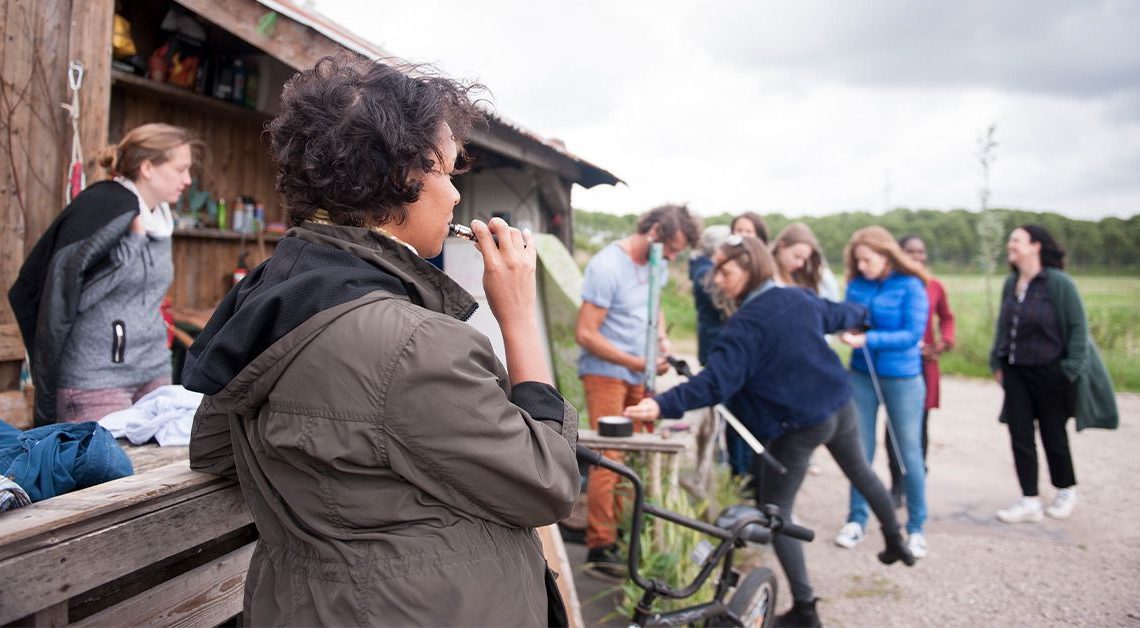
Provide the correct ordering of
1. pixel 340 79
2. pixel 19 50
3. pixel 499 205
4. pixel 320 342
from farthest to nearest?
pixel 499 205, pixel 19 50, pixel 340 79, pixel 320 342

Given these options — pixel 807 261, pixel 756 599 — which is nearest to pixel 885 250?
pixel 807 261

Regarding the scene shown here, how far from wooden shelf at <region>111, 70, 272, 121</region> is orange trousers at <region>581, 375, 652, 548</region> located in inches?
121

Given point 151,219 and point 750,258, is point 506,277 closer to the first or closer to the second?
point 151,219

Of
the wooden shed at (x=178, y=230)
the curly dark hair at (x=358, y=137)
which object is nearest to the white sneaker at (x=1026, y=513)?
the wooden shed at (x=178, y=230)

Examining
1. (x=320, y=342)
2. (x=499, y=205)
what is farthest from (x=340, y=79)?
(x=499, y=205)

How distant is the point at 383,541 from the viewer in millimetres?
1215

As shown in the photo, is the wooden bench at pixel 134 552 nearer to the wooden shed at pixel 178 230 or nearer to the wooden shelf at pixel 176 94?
the wooden shed at pixel 178 230

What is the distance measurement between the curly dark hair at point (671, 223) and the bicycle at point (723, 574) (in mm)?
1956

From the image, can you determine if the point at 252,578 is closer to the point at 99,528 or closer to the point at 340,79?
the point at 99,528

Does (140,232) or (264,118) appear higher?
(264,118)

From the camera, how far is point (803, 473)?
3703 millimetres

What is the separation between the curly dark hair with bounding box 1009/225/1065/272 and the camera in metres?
5.16

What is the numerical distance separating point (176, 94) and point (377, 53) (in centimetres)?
167

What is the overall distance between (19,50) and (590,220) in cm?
1304
